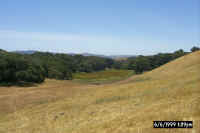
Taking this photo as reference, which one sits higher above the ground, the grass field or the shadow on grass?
the shadow on grass

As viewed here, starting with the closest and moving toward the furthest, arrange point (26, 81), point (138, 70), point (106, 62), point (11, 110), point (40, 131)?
point (40, 131) < point (11, 110) < point (26, 81) < point (138, 70) < point (106, 62)

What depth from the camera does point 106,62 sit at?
5325 inches

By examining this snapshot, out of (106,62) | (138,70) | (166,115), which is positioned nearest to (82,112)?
(166,115)

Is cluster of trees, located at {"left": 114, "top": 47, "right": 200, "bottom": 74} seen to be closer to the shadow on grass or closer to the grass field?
the grass field

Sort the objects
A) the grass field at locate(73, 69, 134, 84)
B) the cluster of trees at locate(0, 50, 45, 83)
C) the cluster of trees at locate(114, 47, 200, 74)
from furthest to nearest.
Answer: the cluster of trees at locate(114, 47, 200, 74) → the grass field at locate(73, 69, 134, 84) → the cluster of trees at locate(0, 50, 45, 83)

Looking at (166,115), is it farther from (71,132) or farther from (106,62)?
(106,62)

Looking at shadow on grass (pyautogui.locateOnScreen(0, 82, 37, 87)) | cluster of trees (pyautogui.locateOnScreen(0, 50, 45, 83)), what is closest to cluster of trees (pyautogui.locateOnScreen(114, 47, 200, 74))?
cluster of trees (pyautogui.locateOnScreen(0, 50, 45, 83))

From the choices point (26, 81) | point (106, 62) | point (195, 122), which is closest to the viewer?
point (195, 122)

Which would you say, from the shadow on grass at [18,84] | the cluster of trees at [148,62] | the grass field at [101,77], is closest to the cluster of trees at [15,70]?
the shadow on grass at [18,84]

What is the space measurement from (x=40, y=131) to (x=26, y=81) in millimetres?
30732

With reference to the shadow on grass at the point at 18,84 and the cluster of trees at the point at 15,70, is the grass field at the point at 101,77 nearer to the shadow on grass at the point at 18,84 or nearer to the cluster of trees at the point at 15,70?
the shadow on grass at the point at 18,84

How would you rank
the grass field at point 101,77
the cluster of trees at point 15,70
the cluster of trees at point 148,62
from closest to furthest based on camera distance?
the cluster of trees at point 15,70, the grass field at point 101,77, the cluster of trees at point 148,62

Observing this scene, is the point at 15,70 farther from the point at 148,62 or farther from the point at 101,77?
the point at 148,62

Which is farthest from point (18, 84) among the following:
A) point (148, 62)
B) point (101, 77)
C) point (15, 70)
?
point (148, 62)
